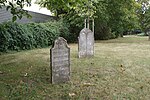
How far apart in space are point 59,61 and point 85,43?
15.2 feet

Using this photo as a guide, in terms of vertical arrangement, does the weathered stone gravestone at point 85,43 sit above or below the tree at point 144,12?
below

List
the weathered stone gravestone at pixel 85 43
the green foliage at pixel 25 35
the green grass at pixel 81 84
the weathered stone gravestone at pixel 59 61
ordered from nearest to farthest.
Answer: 1. the green grass at pixel 81 84
2. the weathered stone gravestone at pixel 59 61
3. the weathered stone gravestone at pixel 85 43
4. the green foliage at pixel 25 35

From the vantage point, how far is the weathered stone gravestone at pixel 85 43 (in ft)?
34.5

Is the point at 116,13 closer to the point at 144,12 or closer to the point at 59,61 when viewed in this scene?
the point at 144,12

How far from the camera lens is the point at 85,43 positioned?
35.0ft

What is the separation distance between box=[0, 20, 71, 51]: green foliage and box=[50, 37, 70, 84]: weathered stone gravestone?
7.17 metres

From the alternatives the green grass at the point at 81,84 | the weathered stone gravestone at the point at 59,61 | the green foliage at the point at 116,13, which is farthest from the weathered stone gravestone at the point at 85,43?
the green foliage at the point at 116,13

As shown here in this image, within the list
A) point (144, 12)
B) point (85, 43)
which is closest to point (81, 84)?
point (85, 43)

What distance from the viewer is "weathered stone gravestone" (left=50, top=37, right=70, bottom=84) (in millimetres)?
6047

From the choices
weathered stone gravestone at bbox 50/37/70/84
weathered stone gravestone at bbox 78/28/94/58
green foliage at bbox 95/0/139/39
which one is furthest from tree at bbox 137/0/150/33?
weathered stone gravestone at bbox 50/37/70/84

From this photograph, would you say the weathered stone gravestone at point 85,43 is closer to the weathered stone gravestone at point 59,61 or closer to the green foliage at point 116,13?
the weathered stone gravestone at point 59,61

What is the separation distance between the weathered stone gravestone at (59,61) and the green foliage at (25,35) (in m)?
7.17

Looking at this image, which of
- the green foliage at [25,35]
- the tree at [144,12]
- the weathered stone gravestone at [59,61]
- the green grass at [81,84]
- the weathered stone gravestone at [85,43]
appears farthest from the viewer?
the tree at [144,12]

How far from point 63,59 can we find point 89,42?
4.67m
